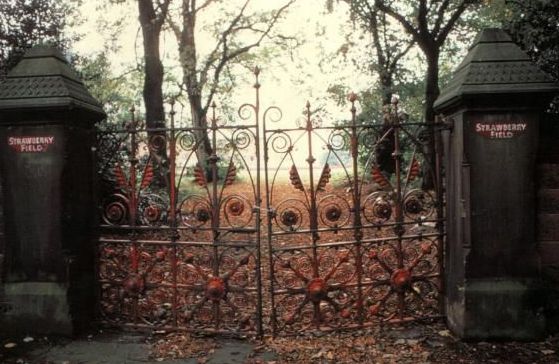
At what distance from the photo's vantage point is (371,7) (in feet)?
59.1

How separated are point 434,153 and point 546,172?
1.15 meters

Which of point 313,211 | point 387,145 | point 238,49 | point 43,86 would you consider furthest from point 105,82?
point 313,211

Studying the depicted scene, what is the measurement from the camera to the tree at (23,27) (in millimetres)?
10656

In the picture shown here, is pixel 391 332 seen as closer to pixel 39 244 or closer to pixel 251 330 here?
pixel 251 330

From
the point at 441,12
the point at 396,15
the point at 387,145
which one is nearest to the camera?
the point at 441,12

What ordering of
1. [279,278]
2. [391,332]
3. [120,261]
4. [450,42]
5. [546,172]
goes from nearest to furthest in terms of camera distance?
[546,172] < [391,332] < [120,261] < [279,278] < [450,42]

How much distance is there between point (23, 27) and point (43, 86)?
7.24 metres

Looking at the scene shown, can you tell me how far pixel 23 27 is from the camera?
1095cm

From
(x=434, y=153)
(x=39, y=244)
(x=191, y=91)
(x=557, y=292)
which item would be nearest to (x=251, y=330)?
(x=39, y=244)

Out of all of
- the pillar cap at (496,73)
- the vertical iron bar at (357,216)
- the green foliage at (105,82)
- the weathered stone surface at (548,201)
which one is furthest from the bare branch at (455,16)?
the vertical iron bar at (357,216)

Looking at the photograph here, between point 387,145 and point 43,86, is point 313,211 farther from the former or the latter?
point 387,145

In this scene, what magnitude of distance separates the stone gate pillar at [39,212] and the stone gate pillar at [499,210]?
405cm

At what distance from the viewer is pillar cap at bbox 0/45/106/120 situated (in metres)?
4.92

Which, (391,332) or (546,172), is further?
(391,332)
